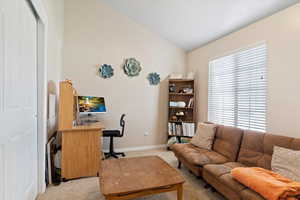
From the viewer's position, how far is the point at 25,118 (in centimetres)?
170

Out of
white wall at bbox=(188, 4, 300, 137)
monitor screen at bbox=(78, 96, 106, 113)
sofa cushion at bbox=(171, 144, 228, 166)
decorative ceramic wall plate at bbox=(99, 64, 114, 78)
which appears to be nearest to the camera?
white wall at bbox=(188, 4, 300, 137)

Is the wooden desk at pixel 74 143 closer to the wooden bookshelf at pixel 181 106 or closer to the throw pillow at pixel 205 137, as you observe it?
the throw pillow at pixel 205 137

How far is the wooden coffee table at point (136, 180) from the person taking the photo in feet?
5.20

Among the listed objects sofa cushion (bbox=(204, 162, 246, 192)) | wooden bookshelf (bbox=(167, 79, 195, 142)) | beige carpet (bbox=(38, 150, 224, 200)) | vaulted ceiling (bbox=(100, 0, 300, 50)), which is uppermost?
vaulted ceiling (bbox=(100, 0, 300, 50))

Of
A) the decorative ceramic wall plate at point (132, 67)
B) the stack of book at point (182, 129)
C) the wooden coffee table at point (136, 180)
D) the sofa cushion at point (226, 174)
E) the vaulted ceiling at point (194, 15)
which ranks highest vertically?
the vaulted ceiling at point (194, 15)

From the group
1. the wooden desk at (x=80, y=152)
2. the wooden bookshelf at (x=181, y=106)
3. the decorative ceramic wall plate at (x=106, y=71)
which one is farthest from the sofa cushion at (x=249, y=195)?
the decorative ceramic wall plate at (x=106, y=71)

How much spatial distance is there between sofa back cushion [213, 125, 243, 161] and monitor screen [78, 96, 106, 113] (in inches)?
91.0

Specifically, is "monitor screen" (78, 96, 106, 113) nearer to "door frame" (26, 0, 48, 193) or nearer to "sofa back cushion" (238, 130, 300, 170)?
"door frame" (26, 0, 48, 193)

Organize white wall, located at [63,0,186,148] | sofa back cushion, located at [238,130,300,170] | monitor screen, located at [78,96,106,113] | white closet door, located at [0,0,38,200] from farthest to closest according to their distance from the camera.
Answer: white wall, located at [63,0,186,148]
monitor screen, located at [78,96,106,113]
sofa back cushion, located at [238,130,300,170]
white closet door, located at [0,0,38,200]

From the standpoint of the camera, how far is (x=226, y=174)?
6.48ft

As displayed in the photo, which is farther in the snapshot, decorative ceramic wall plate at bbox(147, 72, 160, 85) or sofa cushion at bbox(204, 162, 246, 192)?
decorative ceramic wall plate at bbox(147, 72, 160, 85)

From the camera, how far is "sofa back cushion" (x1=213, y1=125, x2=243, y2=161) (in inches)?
99.0

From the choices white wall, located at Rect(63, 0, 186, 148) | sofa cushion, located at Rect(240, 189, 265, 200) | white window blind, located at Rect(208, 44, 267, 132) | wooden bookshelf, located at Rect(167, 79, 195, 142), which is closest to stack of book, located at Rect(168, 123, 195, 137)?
wooden bookshelf, located at Rect(167, 79, 195, 142)

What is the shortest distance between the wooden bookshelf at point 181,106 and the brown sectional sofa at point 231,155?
119 cm
